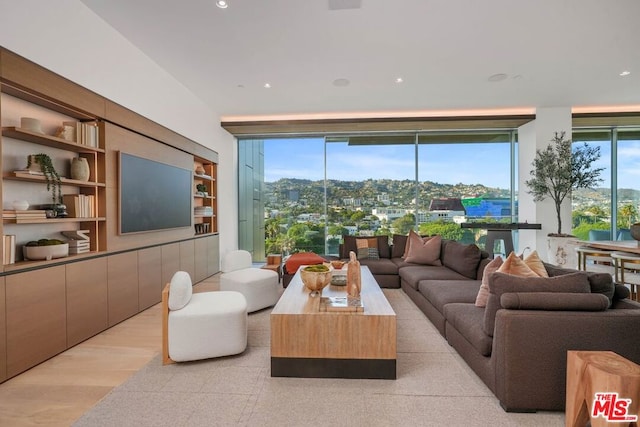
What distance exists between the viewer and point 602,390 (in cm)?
142

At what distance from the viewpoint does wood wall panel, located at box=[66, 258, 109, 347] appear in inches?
106

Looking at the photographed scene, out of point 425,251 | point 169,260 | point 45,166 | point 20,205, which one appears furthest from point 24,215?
point 425,251

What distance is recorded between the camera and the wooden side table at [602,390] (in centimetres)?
137

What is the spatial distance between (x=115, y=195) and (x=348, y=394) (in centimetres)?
312

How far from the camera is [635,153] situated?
20.2 feet

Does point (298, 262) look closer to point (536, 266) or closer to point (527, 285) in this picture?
point (536, 266)

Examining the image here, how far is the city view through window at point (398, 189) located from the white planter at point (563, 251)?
1.19 m

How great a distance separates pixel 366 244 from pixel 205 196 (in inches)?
118

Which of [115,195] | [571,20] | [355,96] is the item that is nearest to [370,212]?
[355,96]

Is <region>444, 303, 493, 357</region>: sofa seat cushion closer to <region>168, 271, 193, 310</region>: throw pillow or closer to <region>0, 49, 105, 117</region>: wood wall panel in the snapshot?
<region>168, 271, 193, 310</region>: throw pillow

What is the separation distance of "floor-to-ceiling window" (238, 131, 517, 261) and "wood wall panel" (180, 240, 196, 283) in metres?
2.03

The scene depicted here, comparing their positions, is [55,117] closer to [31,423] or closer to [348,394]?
A: [31,423]

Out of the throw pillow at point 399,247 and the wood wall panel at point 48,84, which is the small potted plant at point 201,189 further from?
the throw pillow at point 399,247

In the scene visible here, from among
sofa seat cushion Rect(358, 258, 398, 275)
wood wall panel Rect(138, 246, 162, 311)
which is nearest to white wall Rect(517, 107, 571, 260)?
sofa seat cushion Rect(358, 258, 398, 275)
